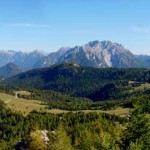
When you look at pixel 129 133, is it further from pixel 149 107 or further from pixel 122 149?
pixel 149 107

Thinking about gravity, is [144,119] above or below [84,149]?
above

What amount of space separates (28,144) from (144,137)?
64651 mm

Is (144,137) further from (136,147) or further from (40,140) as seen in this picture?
(40,140)

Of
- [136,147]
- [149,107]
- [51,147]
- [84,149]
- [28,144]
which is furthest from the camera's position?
[28,144]

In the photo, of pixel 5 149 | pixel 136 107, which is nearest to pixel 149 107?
pixel 136 107

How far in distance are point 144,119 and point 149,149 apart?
4651mm

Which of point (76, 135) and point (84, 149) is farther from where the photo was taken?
point (76, 135)

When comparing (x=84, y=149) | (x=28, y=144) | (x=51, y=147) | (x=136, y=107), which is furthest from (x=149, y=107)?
(x=28, y=144)

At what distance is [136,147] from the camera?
4166 centimetres

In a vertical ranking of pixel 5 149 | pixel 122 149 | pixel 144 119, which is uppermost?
pixel 144 119

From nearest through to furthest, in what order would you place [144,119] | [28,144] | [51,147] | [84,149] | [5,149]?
[144,119], [51,147], [84,149], [28,144], [5,149]

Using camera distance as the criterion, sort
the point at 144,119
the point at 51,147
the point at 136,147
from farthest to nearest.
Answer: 1. the point at 51,147
2. the point at 144,119
3. the point at 136,147

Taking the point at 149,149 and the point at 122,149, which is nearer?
the point at 149,149

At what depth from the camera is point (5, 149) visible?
19988 centimetres
